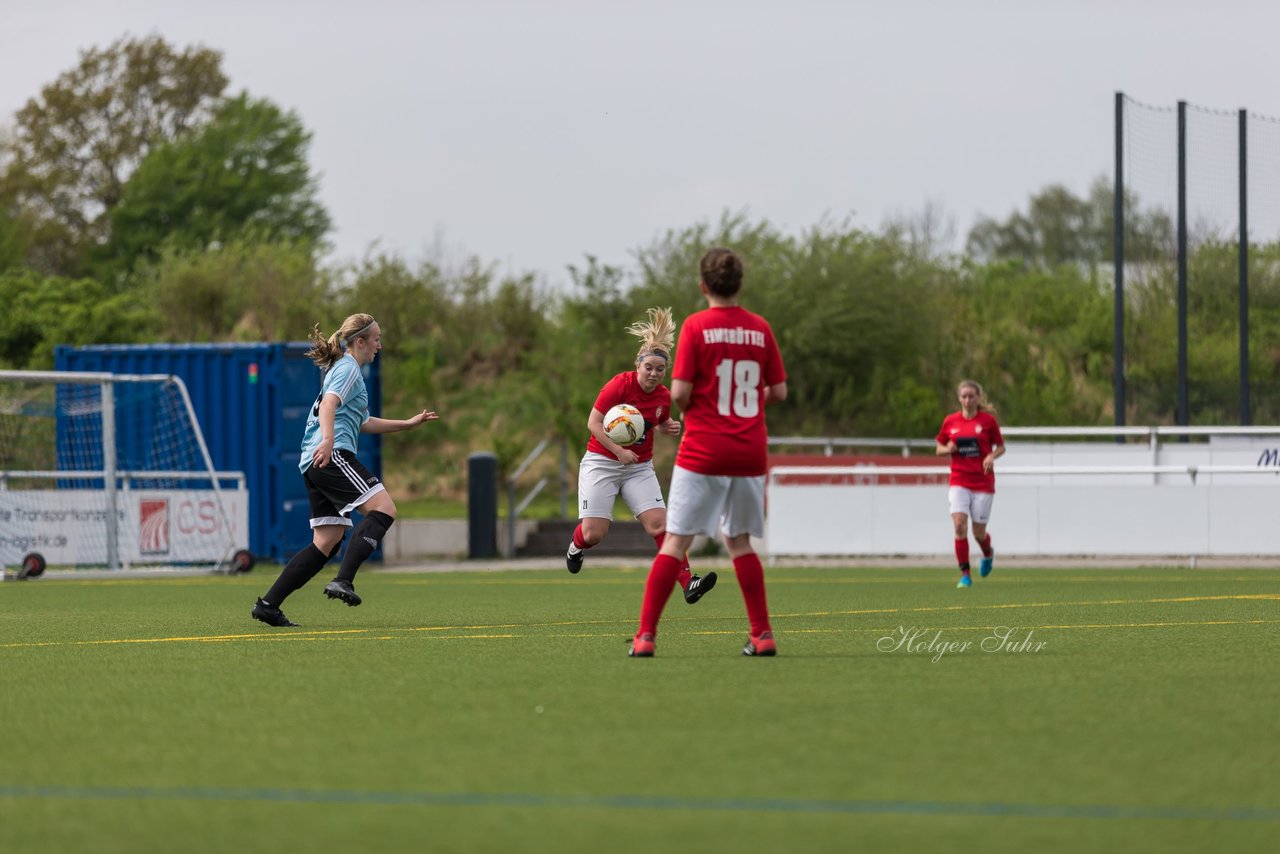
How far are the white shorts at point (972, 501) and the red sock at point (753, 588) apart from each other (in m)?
9.48

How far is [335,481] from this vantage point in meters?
11.5

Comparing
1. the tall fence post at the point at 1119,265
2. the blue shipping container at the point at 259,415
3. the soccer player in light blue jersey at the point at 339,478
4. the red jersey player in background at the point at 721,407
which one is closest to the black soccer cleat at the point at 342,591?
the soccer player in light blue jersey at the point at 339,478

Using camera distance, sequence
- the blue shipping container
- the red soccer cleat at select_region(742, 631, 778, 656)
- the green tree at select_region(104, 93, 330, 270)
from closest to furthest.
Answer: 1. the red soccer cleat at select_region(742, 631, 778, 656)
2. the blue shipping container
3. the green tree at select_region(104, 93, 330, 270)

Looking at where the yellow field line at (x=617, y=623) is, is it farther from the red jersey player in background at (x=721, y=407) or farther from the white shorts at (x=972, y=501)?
the white shorts at (x=972, y=501)

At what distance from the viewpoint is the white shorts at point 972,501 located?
18.4 m

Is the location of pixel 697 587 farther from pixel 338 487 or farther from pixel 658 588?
pixel 658 588

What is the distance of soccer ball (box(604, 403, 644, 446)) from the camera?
1227cm

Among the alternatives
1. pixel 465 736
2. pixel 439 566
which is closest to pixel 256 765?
pixel 465 736

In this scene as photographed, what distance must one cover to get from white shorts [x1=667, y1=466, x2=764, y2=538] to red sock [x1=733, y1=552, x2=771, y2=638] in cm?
15


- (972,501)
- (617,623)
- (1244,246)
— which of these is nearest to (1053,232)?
(1244,246)

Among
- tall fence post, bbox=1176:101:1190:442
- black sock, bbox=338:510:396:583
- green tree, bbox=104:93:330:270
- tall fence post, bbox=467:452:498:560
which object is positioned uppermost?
Answer: green tree, bbox=104:93:330:270

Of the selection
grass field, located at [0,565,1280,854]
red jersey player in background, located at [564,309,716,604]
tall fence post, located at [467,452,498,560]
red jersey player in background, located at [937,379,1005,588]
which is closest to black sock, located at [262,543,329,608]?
grass field, located at [0,565,1280,854]

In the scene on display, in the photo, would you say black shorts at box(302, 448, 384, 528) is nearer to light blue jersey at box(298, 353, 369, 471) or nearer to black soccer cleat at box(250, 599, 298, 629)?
light blue jersey at box(298, 353, 369, 471)

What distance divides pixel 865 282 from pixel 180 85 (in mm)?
39626
